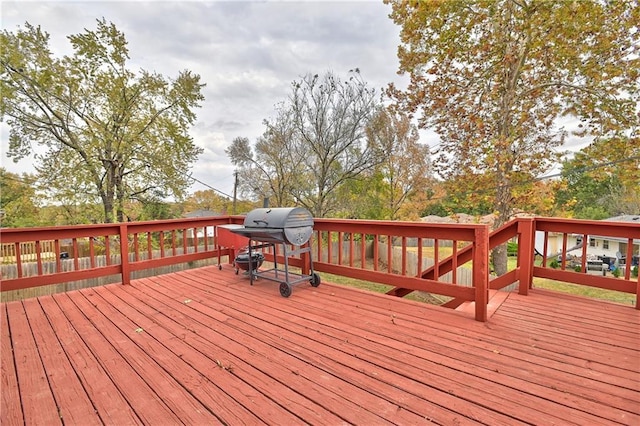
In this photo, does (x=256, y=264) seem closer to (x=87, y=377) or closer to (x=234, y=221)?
(x=234, y=221)

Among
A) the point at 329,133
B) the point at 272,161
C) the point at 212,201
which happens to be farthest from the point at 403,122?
the point at 212,201

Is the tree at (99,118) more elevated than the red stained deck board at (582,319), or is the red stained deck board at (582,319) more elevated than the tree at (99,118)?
the tree at (99,118)

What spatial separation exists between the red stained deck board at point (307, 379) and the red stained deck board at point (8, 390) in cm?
106

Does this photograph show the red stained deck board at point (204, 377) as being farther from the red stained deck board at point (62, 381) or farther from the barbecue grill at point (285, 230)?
the barbecue grill at point (285, 230)

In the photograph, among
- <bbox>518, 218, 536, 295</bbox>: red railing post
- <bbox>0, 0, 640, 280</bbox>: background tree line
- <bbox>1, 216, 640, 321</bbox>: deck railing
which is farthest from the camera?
<bbox>0, 0, 640, 280</bbox>: background tree line

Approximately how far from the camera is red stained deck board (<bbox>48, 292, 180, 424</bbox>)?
1455mm

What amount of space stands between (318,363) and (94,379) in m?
1.40

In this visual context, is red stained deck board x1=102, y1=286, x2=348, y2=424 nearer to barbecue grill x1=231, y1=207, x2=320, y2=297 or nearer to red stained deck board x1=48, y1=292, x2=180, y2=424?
red stained deck board x1=48, y1=292, x2=180, y2=424

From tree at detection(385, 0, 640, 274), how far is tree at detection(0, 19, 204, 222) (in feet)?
26.8

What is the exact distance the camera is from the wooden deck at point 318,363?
1.46m

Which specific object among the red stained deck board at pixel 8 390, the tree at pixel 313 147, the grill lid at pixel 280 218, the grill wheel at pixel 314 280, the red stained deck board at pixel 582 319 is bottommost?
the red stained deck board at pixel 582 319

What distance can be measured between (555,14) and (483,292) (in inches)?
266

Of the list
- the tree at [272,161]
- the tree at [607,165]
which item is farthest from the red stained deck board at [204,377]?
the tree at [272,161]

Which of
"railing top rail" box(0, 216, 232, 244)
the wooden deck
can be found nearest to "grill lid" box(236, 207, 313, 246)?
the wooden deck
